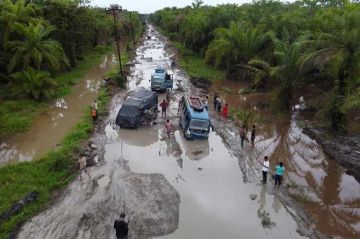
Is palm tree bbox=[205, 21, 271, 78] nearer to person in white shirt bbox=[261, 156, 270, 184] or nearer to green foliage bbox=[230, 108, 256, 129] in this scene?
green foliage bbox=[230, 108, 256, 129]

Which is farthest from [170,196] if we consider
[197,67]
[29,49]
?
[197,67]

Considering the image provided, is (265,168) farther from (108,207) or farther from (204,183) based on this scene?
(108,207)

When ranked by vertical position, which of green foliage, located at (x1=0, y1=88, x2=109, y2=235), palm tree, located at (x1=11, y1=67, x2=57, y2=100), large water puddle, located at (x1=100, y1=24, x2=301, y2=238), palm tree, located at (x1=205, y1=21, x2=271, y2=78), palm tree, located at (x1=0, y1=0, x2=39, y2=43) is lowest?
large water puddle, located at (x1=100, y1=24, x2=301, y2=238)

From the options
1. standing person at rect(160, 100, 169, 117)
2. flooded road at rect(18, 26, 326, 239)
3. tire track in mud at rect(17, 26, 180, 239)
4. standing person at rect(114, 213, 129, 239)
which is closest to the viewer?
standing person at rect(114, 213, 129, 239)

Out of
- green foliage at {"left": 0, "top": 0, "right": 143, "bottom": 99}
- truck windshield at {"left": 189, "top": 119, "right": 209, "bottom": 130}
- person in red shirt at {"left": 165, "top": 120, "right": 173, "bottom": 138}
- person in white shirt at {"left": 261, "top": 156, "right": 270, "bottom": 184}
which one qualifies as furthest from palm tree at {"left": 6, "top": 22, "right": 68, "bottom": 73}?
person in white shirt at {"left": 261, "top": 156, "right": 270, "bottom": 184}

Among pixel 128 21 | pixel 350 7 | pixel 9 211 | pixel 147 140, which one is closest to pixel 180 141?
pixel 147 140

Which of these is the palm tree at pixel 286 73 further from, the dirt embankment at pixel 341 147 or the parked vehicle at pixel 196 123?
the parked vehicle at pixel 196 123

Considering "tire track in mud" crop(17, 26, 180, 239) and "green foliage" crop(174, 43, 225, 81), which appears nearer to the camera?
"tire track in mud" crop(17, 26, 180, 239)

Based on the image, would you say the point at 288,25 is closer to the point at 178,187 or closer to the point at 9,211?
the point at 178,187
